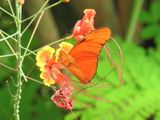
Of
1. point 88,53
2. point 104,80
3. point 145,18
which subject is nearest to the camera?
point 88,53

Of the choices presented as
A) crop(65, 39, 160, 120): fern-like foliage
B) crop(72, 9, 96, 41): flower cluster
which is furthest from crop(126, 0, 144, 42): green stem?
crop(72, 9, 96, 41): flower cluster

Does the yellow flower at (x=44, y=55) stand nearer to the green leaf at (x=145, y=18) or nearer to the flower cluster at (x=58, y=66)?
the flower cluster at (x=58, y=66)

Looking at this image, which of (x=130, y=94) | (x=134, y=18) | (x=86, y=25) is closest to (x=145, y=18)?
(x=134, y=18)

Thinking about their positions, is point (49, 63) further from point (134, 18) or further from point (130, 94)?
point (134, 18)

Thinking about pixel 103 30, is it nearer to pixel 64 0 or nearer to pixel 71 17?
pixel 64 0

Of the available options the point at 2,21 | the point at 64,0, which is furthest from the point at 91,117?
the point at 64,0

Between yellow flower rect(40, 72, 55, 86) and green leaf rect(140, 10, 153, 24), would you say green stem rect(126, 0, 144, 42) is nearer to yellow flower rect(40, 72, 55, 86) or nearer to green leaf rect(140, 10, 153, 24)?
green leaf rect(140, 10, 153, 24)
